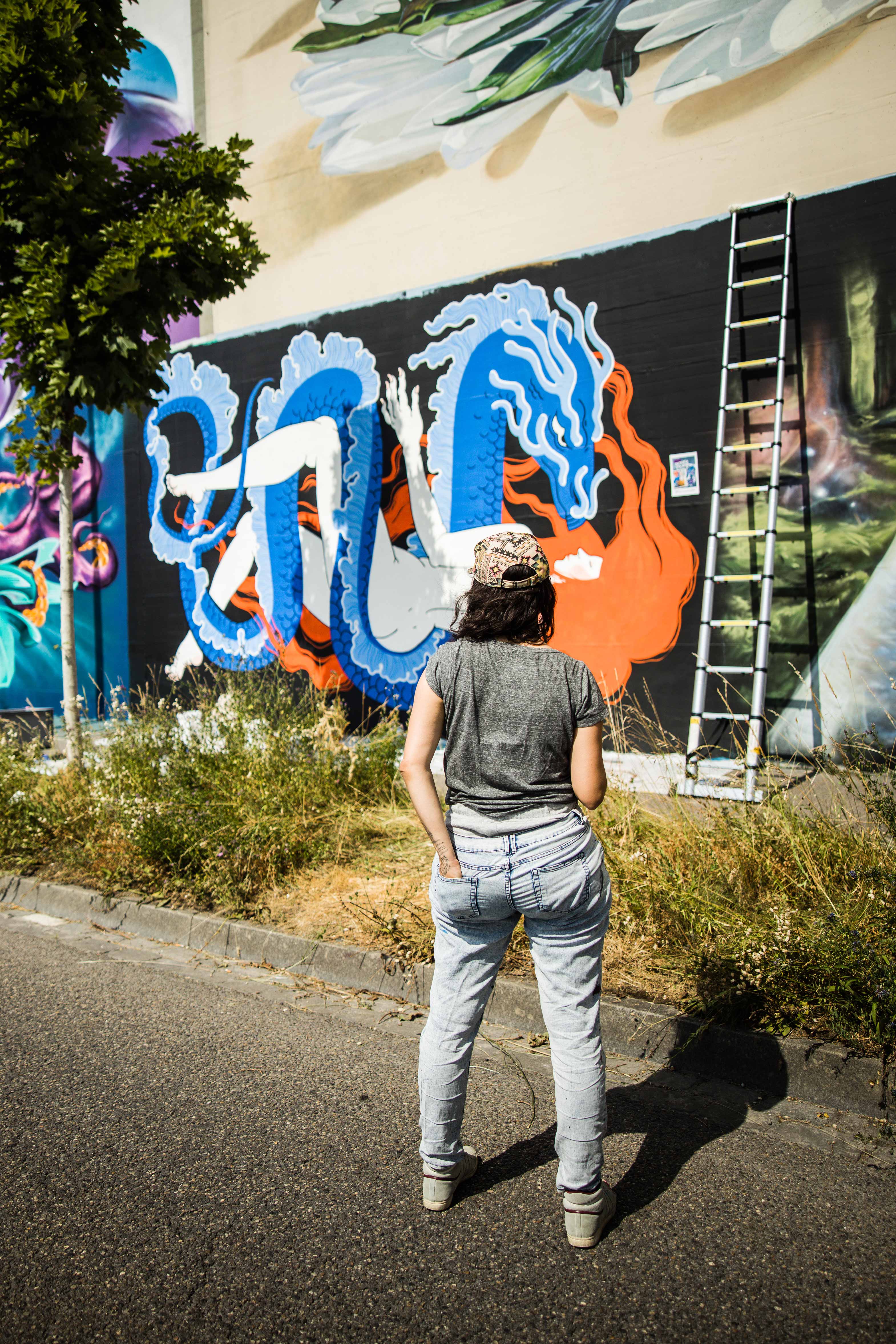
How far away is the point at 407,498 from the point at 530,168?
10.7 ft

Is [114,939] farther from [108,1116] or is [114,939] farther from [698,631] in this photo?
[698,631]

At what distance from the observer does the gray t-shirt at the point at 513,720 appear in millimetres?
2402

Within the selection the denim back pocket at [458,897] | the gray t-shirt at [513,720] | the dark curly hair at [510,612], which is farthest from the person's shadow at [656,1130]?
the dark curly hair at [510,612]

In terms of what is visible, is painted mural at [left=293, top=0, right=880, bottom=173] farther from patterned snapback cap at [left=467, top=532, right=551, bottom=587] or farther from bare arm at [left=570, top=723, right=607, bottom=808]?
bare arm at [left=570, top=723, right=607, bottom=808]

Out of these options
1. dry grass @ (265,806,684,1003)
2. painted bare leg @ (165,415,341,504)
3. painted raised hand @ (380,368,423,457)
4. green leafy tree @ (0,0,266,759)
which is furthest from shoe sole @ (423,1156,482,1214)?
painted bare leg @ (165,415,341,504)

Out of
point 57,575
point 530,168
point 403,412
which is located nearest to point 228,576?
point 403,412

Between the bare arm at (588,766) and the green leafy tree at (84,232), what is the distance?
476cm

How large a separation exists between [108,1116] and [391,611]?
6587 millimetres

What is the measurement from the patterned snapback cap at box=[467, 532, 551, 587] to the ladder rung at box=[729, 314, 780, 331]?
5.36 m

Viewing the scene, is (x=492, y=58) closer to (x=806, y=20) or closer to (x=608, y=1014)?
(x=806, y=20)

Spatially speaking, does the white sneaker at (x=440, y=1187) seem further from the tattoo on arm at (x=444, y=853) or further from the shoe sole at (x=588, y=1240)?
the tattoo on arm at (x=444, y=853)

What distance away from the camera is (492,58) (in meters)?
8.98

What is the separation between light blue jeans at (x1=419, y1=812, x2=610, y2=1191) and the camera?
2.35m

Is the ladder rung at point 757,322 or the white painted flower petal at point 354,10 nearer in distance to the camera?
the ladder rung at point 757,322
